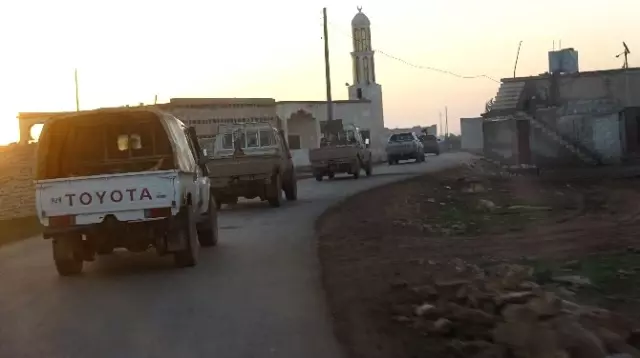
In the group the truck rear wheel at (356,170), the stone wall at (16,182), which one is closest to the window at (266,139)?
the stone wall at (16,182)

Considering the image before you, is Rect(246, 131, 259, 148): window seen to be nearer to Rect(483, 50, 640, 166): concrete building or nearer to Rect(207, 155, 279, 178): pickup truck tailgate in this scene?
Rect(207, 155, 279, 178): pickup truck tailgate

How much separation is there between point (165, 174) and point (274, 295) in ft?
9.65

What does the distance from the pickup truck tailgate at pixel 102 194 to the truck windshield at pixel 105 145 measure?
0.79 meters

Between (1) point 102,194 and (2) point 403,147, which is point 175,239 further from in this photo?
(2) point 403,147

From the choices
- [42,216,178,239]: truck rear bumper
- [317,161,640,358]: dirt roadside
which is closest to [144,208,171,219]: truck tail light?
[42,216,178,239]: truck rear bumper

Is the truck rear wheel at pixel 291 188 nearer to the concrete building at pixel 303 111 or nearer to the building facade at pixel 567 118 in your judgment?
the concrete building at pixel 303 111

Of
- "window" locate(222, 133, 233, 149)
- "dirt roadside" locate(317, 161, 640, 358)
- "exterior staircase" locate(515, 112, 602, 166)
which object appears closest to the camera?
"dirt roadside" locate(317, 161, 640, 358)

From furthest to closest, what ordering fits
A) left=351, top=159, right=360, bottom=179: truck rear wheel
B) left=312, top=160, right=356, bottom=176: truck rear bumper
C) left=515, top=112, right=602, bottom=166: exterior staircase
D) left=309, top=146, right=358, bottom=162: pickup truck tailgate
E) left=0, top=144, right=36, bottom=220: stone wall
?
left=515, top=112, right=602, bottom=166: exterior staircase
left=351, top=159, right=360, bottom=179: truck rear wheel
left=312, top=160, right=356, bottom=176: truck rear bumper
left=309, top=146, right=358, bottom=162: pickup truck tailgate
left=0, top=144, right=36, bottom=220: stone wall

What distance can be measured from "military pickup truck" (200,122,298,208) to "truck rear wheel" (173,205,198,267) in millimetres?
10320

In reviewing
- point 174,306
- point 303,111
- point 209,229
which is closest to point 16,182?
point 209,229

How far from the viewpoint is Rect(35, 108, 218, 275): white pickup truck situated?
13.1 m

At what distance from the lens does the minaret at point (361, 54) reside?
268ft

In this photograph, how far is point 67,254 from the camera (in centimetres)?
1360

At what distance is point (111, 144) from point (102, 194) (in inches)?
91.1
